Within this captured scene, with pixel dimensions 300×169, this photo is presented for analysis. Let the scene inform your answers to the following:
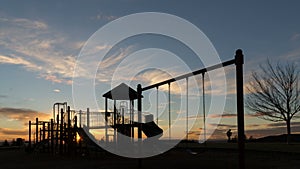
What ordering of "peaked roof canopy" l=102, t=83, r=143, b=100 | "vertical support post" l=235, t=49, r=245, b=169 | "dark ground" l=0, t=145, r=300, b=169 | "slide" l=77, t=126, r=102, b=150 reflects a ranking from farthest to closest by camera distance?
"peaked roof canopy" l=102, t=83, r=143, b=100 < "slide" l=77, t=126, r=102, b=150 < "dark ground" l=0, t=145, r=300, b=169 < "vertical support post" l=235, t=49, r=245, b=169

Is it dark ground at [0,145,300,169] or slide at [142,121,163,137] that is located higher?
slide at [142,121,163,137]

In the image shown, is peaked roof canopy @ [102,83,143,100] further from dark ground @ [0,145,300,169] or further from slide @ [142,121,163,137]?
dark ground @ [0,145,300,169]

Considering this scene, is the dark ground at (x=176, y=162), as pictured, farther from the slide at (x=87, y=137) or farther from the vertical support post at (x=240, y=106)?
the vertical support post at (x=240, y=106)

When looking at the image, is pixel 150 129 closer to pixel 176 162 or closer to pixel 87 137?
pixel 87 137

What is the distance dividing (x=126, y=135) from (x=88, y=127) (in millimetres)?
3206

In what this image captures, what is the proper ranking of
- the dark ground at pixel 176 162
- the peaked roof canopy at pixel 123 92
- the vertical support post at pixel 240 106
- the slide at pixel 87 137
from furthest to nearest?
1. the peaked roof canopy at pixel 123 92
2. the slide at pixel 87 137
3. the dark ground at pixel 176 162
4. the vertical support post at pixel 240 106

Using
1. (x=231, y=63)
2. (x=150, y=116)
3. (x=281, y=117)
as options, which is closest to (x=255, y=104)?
(x=281, y=117)

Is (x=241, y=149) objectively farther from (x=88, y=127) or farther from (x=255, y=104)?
(x=255, y=104)

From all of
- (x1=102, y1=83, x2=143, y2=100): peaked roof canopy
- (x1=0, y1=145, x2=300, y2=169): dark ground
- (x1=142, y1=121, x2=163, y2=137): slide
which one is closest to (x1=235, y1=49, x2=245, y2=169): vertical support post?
(x1=0, y1=145, x2=300, y2=169): dark ground

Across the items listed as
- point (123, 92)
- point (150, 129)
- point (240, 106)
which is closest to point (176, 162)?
point (150, 129)

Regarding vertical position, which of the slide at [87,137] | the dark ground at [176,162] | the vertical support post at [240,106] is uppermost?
the vertical support post at [240,106]

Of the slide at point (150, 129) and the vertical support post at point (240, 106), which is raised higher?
the vertical support post at point (240, 106)

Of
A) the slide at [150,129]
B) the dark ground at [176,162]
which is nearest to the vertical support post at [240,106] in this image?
the dark ground at [176,162]

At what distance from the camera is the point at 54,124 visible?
36406mm
